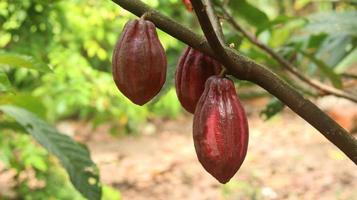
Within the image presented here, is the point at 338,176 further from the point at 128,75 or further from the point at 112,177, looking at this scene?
the point at 128,75

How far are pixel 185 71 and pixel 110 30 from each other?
135 inches

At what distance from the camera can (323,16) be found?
1784mm

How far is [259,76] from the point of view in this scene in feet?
2.72

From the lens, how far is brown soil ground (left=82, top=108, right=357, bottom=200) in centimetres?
381

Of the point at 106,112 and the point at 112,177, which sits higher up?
the point at 106,112

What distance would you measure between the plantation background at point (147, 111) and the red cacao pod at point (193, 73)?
0.45 meters

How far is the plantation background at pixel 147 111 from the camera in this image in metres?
1.92

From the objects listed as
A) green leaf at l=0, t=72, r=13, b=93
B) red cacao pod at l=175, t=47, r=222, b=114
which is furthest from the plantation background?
red cacao pod at l=175, t=47, r=222, b=114

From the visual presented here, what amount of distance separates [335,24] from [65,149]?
85 cm

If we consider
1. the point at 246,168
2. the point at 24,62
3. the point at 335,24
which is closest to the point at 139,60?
the point at 24,62

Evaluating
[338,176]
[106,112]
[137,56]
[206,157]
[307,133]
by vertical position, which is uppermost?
[137,56]

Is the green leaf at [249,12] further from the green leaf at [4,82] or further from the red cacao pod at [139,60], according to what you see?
the red cacao pod at [139,60]

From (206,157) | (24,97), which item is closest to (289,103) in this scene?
(206,157)

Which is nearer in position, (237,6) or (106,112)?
(237,6)
